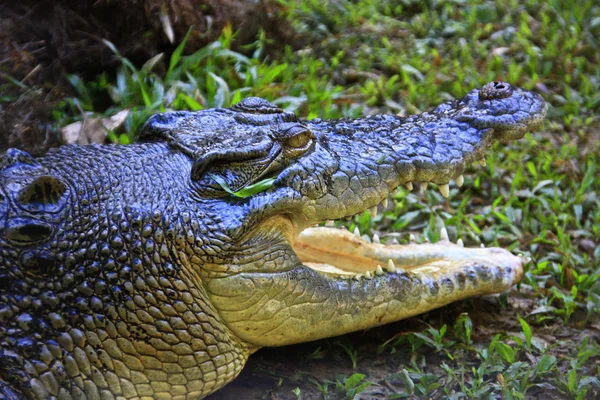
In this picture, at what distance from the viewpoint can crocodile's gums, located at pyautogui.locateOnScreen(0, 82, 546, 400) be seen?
2.20 meters

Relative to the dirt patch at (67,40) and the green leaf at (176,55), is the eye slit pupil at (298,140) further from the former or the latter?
the green leaf at (176,55)

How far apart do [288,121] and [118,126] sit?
1.34 m

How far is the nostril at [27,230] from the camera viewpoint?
2168 millimetres

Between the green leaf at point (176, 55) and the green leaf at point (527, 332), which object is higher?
the green leaf at point (176, 55)

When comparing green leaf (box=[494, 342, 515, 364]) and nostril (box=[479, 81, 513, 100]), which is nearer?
green leaf (box=[494, 342, 515, 364])

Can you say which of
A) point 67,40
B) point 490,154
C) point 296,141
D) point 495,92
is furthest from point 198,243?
point 490,154

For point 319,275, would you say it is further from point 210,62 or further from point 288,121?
point 210,62

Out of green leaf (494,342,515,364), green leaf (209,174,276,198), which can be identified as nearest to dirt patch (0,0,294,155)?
green leaf (209,174,276,198)

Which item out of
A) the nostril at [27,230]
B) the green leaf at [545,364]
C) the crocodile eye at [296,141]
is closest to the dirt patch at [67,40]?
the nostril at [27,230]

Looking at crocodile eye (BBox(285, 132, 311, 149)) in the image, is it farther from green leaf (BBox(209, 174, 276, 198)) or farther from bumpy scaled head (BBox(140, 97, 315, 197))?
green leaf (BBox(209, 174, 276, 198))

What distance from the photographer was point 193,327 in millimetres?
2312

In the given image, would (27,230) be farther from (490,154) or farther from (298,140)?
(490,154)

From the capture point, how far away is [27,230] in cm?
219

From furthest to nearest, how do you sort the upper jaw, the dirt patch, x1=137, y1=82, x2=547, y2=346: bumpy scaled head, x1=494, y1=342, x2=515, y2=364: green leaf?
1. the dirt patch
2. the upper jaw
3. x1=494, y1=342, x2=515, y2=364: green leaf
4. x1=137, y1=82, x2=547, y2=346: bumpy scaled head
